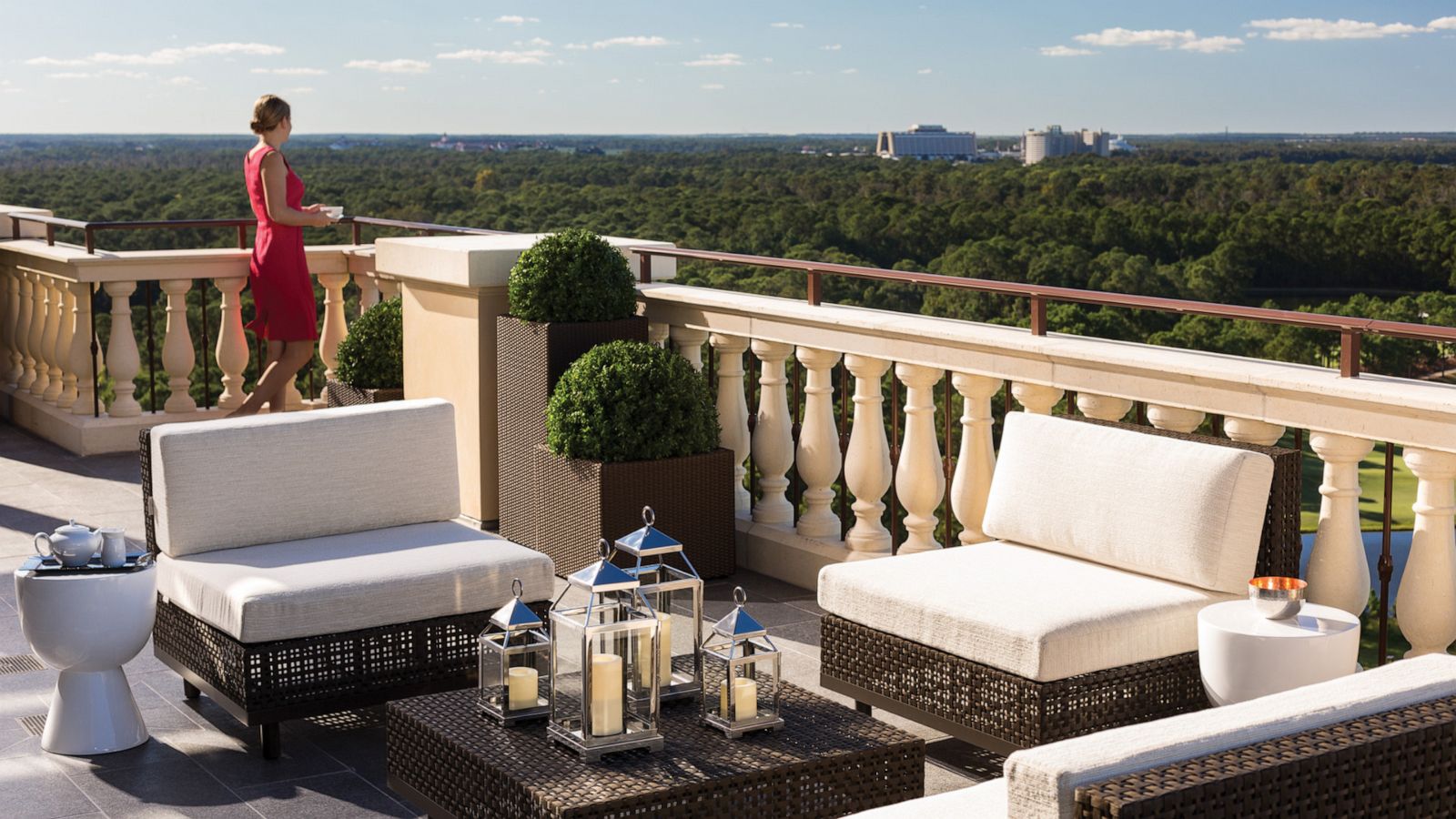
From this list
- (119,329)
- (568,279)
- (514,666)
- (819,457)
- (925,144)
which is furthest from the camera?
(925,144)

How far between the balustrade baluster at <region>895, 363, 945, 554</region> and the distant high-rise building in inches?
1629

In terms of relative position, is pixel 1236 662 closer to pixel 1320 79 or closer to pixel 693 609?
pixel 693 609

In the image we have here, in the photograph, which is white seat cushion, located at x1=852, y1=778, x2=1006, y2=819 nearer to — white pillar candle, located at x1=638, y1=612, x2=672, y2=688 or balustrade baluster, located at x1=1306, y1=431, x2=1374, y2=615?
white pillar candle, located at x1=638, y1=612, x2=672, y2=688

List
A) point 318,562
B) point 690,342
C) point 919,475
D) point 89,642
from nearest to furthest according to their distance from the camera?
point 89,642
point 318,562
point 919,475
point 690,342

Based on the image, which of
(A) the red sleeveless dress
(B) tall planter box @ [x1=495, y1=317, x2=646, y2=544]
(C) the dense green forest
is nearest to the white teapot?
(B) tall planter box @ [x1=495, y1=317, x2=646, y2=544]

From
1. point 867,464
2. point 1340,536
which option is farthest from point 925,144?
point 1340,536

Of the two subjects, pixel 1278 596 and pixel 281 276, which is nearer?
pixel 1278 596

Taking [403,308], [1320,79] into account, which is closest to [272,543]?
[403,308]

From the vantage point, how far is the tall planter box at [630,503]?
203 inches

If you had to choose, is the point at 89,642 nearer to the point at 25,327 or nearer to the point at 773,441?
the point at 773,441

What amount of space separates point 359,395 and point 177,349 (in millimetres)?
1770

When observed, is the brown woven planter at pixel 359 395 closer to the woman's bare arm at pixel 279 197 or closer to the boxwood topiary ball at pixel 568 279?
the woman's bare arm at pixel 279 197

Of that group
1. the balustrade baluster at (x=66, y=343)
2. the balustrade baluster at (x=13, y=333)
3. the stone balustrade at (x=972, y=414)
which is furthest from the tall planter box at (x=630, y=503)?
the balustrade baluster at (x=13, y=333)

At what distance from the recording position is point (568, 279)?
548cm
